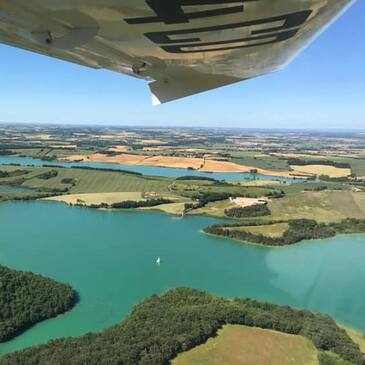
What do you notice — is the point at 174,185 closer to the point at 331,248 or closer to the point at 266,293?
the point at 331,248

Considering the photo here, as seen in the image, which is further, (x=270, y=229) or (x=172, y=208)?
(x=172, y=208)

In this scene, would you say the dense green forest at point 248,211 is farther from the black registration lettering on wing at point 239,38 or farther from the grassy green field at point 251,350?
the black registration lettering on wing at point 239,38

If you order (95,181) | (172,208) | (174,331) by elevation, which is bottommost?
(172,208)

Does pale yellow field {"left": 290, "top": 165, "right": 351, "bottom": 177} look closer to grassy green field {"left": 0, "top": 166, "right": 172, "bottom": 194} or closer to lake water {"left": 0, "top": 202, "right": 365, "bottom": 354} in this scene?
grassy green field {"left": 0, "top": 166, "right": 172, "bottom": 194}

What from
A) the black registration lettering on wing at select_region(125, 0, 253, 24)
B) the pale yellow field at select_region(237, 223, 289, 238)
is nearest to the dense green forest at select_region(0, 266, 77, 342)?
the pale yellow field at select_region(237, 223, 289, 238)

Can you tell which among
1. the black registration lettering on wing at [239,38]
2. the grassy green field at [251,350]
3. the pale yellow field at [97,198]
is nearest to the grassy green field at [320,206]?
the pale yellow field at [97,198]

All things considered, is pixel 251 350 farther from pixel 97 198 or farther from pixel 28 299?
pixel 97 198

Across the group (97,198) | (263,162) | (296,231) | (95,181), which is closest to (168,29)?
(296,231)
